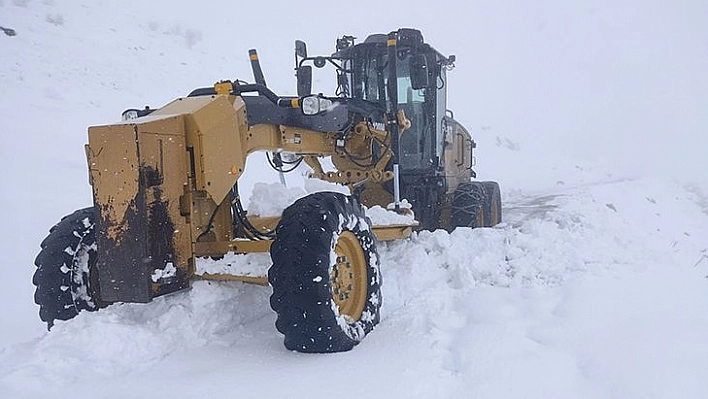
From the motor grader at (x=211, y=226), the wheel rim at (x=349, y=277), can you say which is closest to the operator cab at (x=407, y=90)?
the motor grader at (x=211, y=226)

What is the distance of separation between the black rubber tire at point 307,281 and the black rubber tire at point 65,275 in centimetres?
129

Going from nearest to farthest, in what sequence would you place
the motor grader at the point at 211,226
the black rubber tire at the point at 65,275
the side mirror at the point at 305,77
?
the motor grader at the point at 211,226 < the black rubber tire at the point at 65,275 < the side mirror at the point at 305,77

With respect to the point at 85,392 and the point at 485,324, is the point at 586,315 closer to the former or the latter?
the point at 485,324

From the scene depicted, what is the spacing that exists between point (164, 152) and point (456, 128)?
19.3ft

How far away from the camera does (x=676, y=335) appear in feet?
11.8

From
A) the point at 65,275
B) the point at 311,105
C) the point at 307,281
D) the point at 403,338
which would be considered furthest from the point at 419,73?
the point at 65,275

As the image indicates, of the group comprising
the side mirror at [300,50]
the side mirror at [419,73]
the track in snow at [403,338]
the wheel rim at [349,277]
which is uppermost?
the side mirror at [300,50]

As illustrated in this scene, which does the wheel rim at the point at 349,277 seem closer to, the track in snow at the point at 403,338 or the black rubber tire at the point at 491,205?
the track in snow at the point at 403,338

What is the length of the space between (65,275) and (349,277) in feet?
5.93

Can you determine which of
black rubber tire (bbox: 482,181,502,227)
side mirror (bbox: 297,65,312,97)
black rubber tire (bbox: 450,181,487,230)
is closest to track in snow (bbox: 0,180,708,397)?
black rubber tire (bbox: 450,181,487,230)

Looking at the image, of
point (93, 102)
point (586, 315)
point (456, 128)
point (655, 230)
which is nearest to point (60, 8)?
point (93, 102)

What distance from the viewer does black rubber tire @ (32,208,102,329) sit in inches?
149

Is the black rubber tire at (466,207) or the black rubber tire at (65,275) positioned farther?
the black rubber tire at (466,207)

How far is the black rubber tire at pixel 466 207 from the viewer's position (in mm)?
7102
